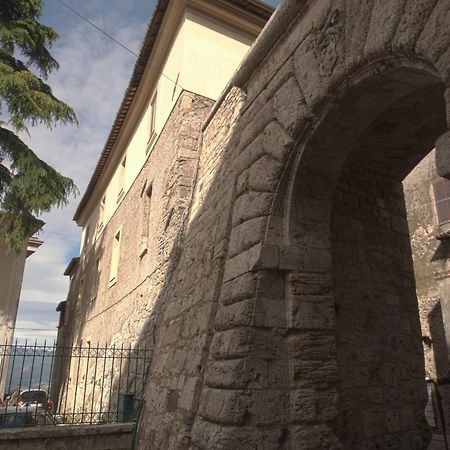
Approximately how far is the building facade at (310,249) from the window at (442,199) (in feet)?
26.5

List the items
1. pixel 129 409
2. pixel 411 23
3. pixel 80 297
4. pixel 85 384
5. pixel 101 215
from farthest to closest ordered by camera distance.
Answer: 1. pixel 80 297
2. pixel 101 215
3. pixel 129 409
4. pixel 85 384
5. pixel 411 23

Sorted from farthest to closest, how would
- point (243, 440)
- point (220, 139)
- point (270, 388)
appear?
point (220, 139)
point (270, 388)
point (243, 440)

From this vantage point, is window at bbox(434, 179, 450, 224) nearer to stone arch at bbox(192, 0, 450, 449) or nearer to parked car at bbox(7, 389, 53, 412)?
stone arch at bbox(192, 0, 450, 449)

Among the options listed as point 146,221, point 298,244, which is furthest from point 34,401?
point 298,244

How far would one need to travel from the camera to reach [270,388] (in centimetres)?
318

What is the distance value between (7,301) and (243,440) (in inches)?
460

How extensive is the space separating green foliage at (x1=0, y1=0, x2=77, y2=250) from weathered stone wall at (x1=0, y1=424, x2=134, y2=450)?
16.8 feet

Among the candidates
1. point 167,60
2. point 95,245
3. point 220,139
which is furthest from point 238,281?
point 95,245

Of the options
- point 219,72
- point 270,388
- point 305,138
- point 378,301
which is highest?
point 219,72

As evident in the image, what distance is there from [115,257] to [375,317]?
958 centimetres

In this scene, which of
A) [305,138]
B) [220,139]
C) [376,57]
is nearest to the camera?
[376,57]

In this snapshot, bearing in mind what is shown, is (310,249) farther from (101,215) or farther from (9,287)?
(101,215)

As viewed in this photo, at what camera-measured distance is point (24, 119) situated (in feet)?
29.5

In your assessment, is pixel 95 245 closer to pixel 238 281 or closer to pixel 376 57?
pixel 238 281
